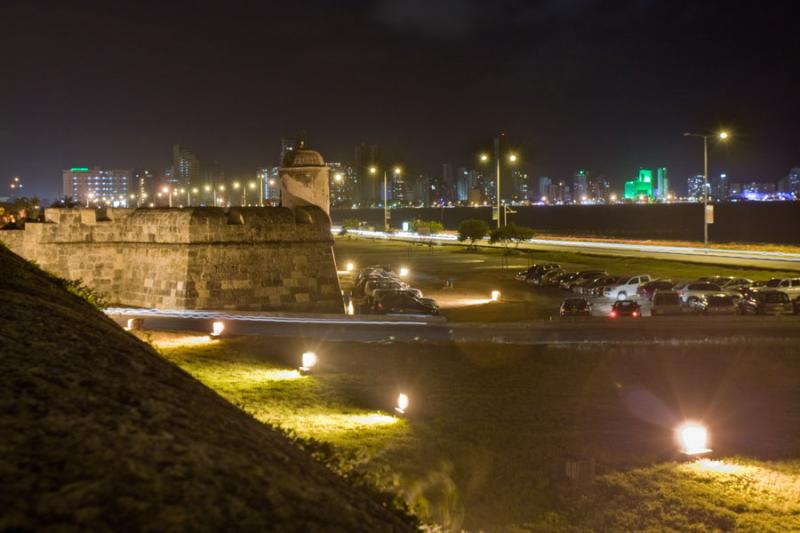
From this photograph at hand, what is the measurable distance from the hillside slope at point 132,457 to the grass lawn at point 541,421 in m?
2.03

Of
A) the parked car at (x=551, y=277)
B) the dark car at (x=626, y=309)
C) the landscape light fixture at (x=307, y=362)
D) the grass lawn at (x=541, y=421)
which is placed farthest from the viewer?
the parked car at (x=551, y=277)

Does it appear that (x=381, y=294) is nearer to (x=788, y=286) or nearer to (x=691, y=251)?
(x=788, y=286)

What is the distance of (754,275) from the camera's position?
42750mm

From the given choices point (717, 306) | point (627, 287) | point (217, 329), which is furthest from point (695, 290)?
point (217, 329)

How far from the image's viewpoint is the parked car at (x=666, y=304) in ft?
96.9

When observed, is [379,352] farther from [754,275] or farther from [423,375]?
[754,275]

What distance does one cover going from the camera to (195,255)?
980 inches

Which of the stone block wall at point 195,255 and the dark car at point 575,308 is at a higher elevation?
the stone block wall at point 195,255

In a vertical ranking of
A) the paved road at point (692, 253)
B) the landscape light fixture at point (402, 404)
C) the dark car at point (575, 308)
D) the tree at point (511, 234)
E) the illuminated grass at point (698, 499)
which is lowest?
the illuminated grass at point (698, 499)

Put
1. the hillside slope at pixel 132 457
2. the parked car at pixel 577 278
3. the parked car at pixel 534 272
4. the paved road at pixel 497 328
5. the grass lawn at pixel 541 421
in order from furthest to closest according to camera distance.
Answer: the parked car at pixel 534 272 < the parked car at pixel 577 278 < the paved road at pixel 497 328 < the grass lawn at pixel 541 421 < the hillside slope at pixel 132 457

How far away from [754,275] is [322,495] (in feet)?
139

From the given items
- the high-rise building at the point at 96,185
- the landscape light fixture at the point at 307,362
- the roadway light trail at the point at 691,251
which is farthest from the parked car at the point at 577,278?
the high-rise building at the point at 96,185

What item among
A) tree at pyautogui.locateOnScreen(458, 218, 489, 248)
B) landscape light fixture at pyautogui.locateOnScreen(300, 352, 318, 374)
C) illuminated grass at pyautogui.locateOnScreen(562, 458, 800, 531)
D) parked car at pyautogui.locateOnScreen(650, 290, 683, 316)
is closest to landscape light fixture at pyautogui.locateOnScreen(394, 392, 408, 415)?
landscape light fixture at pyautogui.locateOnScreen(300, 352, 318, 374)

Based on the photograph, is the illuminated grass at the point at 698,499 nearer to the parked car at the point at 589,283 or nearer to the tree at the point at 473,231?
the parked car at the point at 589,283
